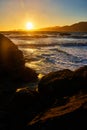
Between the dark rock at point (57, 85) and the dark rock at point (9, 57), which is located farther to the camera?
the dark rock at point (9, 57)

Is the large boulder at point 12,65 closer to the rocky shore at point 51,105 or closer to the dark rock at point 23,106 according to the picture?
the rocky shore at point 51,105

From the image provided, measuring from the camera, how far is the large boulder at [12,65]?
1119 centimetres

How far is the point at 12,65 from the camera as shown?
38.4ft

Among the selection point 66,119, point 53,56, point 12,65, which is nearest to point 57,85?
point 66,119

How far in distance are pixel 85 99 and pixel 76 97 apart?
1.66 feet

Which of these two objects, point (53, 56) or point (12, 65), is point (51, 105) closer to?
point (12, 65)

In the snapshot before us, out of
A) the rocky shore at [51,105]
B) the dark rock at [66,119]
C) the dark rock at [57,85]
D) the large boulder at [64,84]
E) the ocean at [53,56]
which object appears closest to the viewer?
the dark rock at [66,119]

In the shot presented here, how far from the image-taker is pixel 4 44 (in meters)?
12.2

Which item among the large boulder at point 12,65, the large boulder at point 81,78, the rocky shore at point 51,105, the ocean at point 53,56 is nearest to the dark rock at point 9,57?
the large boulder at point 12,65

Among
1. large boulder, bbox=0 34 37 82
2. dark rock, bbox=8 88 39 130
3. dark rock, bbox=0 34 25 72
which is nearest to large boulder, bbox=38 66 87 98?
dark rock, bbox=8 88 39 130

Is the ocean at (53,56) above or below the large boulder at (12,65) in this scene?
below

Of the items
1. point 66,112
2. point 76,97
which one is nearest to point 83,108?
point 66,112

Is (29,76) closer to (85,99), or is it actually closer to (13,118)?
(13,118)

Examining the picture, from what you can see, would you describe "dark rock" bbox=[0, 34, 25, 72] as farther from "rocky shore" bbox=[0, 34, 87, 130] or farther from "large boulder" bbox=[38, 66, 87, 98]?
"large boulder" bbox=[38, 66, 87, 98]
